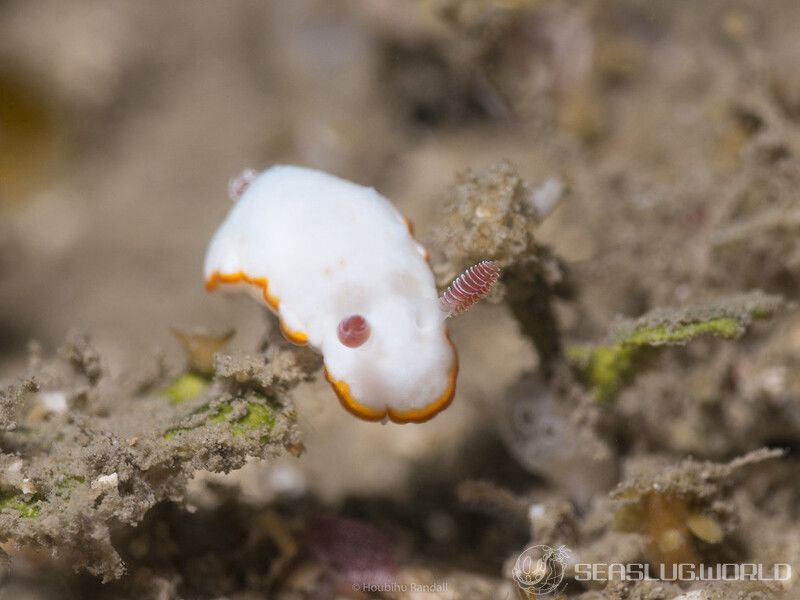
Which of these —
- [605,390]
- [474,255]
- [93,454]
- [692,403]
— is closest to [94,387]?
[93,454]

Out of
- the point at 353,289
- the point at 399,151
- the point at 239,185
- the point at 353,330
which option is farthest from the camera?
the point at 399,151

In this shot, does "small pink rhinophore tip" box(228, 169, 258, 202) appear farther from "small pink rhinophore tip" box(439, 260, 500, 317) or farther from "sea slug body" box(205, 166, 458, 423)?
"small pink rhinophore tip" box(439, 260, 500, 317)

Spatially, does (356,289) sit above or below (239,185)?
below

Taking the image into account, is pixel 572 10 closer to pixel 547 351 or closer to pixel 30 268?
pixel 547 351
